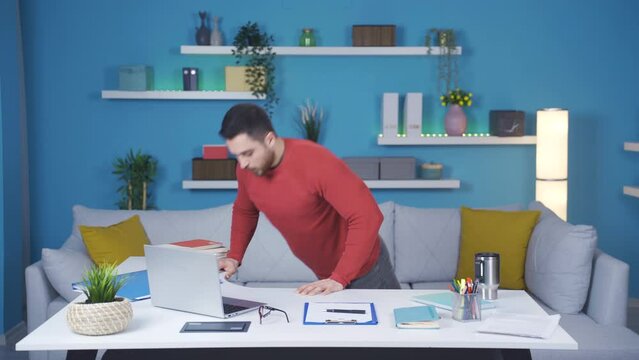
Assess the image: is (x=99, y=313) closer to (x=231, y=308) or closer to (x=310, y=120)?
(x=231, y=308)

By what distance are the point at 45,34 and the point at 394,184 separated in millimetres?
2622

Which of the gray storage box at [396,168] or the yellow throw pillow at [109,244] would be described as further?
the gray storage box at [396,168]

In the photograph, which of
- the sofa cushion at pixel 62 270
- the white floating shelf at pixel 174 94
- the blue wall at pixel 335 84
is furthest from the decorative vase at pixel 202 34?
the sofa cushion at pixel 62 270

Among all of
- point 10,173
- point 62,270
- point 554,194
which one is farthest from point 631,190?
point 10,173

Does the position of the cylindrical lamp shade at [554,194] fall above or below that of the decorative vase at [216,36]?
below

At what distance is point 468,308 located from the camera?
2.87 meters

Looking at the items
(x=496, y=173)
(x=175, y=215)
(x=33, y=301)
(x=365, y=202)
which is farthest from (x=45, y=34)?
(x=365, y=202)

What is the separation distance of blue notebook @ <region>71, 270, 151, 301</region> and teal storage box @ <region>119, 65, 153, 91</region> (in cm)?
284

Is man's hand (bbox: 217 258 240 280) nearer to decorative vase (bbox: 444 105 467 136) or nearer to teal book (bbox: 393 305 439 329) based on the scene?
teal book (bbox: 393 305 439 329)

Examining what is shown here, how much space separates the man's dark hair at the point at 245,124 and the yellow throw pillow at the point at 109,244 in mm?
1880

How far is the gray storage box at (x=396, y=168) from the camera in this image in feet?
19.5

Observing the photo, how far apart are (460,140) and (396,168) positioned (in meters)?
0.48

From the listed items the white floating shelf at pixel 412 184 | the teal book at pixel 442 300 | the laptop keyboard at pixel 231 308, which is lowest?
the teal book at pixel 442 300

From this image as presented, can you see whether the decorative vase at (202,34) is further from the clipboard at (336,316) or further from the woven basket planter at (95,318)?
the woven basket planter at (95,318)
